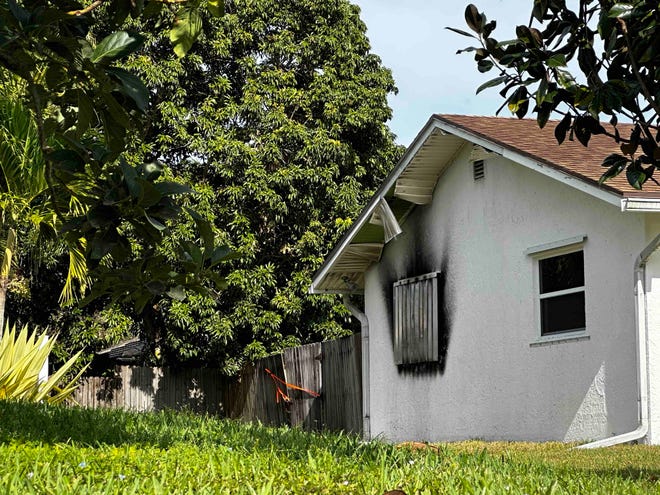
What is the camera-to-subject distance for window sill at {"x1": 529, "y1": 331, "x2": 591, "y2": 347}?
41.1 feet

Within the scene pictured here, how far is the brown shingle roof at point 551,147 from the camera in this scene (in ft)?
38.5

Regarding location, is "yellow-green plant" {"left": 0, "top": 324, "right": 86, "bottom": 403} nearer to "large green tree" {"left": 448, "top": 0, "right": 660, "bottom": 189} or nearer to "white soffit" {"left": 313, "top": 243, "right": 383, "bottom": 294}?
"white soffit" {"left": 313, "top": 243, "right": 383, "bottom": 294}

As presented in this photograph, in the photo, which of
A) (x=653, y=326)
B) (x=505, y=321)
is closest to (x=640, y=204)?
(x=653, y=326)

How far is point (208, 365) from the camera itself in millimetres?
25047

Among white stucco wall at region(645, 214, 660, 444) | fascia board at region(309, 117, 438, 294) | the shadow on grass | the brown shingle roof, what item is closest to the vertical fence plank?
fascia board at region(309, 117, 438, 294)

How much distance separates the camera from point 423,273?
16125 millimetres

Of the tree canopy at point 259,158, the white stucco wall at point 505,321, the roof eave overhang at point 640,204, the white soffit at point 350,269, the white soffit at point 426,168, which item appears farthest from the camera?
the tree canopy at point 259,158

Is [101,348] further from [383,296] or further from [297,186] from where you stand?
[383,296]

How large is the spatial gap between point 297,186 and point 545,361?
11.7 meters

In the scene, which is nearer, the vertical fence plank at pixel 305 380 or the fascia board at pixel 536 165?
the fascia board at pixel 536 165

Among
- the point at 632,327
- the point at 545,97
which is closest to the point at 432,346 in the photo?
the point at 632,327

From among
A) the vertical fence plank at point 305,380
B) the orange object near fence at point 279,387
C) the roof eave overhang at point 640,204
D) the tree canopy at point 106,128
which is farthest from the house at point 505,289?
the tree canopy at point 106,128

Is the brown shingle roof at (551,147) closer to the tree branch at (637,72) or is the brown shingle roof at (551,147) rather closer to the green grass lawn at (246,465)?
the green grass lawn at (246,465)

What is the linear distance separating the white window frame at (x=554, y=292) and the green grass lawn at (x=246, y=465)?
320cm
